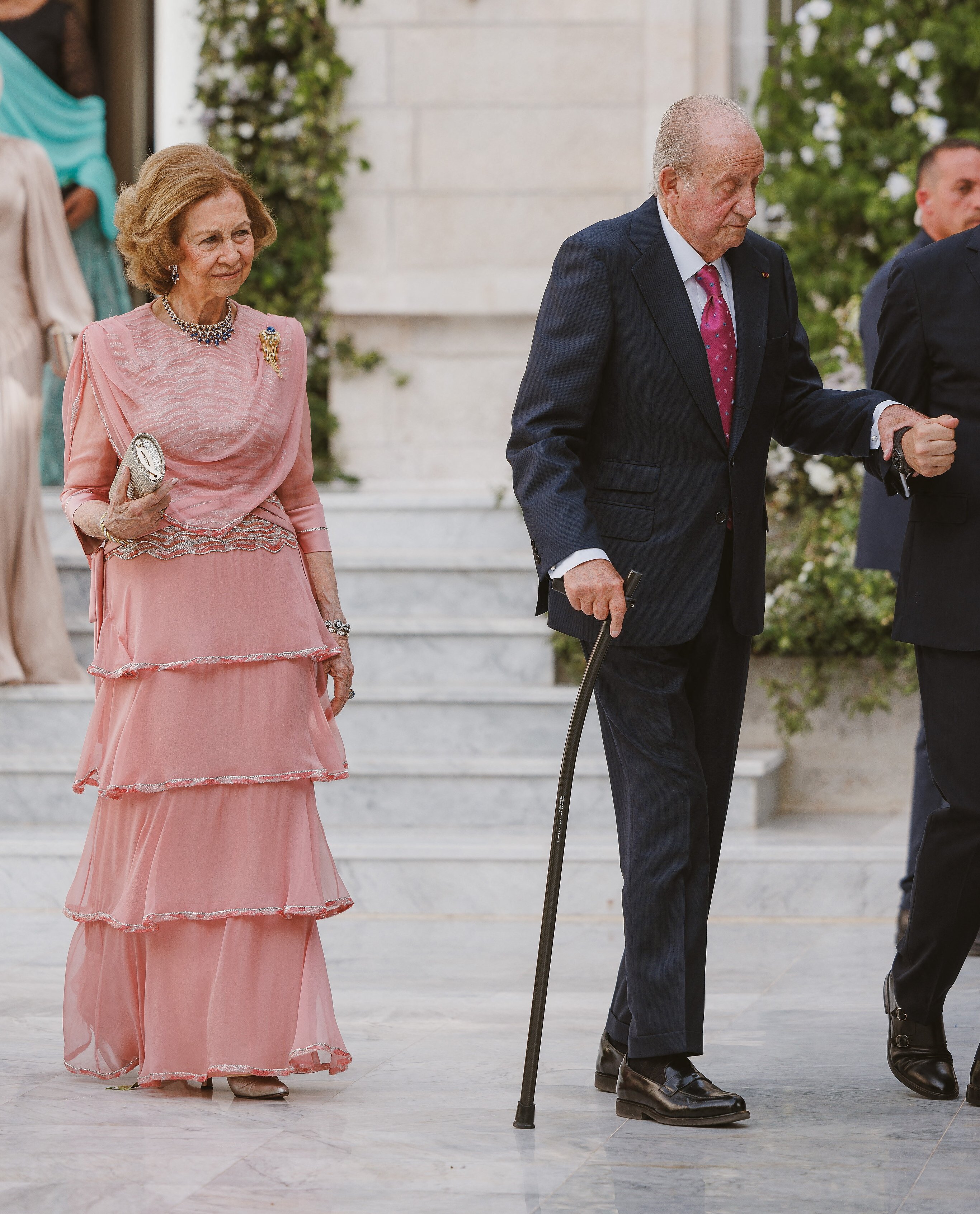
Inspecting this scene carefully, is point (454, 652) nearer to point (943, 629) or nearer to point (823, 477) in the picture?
point (823, 477)

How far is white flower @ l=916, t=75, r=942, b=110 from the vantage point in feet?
25.2

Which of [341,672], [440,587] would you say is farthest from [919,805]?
[440,587]

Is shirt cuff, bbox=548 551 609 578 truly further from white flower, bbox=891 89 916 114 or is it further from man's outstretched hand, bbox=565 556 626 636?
white flower, bbox=891 89 916 114

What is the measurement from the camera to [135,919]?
354 cm

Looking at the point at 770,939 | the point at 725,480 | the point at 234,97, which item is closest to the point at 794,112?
the point at 234,97

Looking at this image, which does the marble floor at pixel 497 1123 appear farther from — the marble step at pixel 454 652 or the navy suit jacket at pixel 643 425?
the marble step at pixel 454 652

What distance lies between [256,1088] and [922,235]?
318 cm

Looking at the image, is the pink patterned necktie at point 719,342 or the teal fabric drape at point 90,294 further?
the teal fabric drape at point 90,294

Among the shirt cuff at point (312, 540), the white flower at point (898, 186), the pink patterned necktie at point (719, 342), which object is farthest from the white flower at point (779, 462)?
the pink patterned necktie at point (719, 342)

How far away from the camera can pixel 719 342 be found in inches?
133

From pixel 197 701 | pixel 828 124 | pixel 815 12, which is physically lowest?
pixel 197 701

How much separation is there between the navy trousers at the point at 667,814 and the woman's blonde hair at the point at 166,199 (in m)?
1.15

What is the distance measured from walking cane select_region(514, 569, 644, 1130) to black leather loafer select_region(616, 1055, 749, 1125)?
8.1 inches

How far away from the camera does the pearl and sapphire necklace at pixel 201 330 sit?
3652 millimetres
